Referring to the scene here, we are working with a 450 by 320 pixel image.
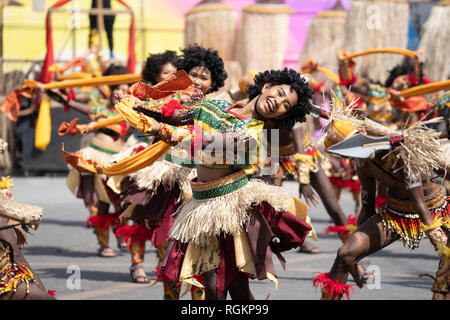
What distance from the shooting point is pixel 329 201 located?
27.1 feet

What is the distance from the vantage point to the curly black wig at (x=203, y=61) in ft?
20.2

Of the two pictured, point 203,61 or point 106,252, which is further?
point 106,252

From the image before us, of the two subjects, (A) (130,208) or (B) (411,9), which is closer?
(A) (130,208)

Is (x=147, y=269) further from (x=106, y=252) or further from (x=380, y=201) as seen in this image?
(x=380, y=201)

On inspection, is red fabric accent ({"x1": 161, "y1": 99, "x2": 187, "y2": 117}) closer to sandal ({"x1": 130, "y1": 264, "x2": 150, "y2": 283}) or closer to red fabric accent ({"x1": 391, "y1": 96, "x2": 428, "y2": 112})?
sandal ({"x1": 130, "y1": 264, "x2": 150, "y2": 283})

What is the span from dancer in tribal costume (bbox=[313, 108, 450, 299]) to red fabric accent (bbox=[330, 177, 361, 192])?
478 centimetres

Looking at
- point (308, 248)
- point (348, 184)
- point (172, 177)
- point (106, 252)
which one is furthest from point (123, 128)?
point (348, 184)

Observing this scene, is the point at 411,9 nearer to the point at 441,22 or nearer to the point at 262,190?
the point at 441,22

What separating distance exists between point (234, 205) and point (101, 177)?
13.6 ft

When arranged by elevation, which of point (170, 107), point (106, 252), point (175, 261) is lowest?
point (106, 252)

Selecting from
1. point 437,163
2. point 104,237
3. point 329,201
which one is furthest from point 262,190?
point 104,237

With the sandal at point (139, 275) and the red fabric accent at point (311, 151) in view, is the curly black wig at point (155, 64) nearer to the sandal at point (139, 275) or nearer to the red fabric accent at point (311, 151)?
the sandal at point (139, 275)

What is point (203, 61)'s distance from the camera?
6.16 m
